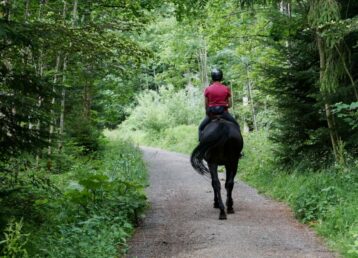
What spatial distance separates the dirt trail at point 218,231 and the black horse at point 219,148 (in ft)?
2.13

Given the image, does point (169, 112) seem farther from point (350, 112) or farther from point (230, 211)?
point (350, 112)

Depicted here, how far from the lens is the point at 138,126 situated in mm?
41250

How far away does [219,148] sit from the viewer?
376 inches

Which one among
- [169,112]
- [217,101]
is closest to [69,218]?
[217,101]

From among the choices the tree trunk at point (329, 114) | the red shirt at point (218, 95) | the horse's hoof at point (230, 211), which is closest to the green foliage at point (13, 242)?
the horse's hoof at point (230, 211)

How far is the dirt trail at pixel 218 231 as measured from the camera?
6724 millimetres

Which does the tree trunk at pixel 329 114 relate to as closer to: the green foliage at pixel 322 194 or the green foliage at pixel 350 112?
the green foliage at pixel 350 112

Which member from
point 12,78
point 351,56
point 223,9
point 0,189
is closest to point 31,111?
point 12,78

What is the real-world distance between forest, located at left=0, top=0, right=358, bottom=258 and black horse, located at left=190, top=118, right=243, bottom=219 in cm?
132

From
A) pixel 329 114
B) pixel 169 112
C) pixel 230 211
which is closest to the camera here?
pixel 230 211

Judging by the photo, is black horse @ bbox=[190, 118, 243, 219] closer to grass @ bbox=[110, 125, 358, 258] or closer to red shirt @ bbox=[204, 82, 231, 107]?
red shirt @ bbox=[204, 82, 231, 107]

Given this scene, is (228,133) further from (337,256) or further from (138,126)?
(138,126)

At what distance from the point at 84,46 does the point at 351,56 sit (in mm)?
5799

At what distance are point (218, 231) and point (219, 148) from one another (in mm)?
2126
